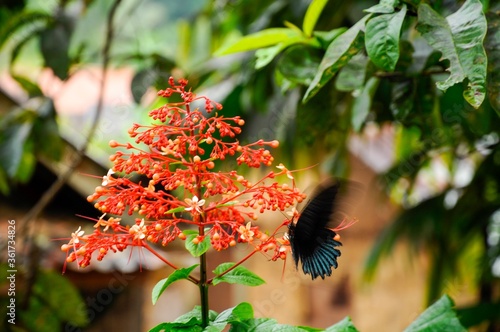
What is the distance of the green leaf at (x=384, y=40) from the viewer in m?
0.87

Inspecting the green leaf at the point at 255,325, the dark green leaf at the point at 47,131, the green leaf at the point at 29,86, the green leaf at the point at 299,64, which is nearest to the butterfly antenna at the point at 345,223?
the green leaf at the point at 255,325

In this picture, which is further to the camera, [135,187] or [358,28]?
[358,28]

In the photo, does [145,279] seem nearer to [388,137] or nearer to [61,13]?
[61,13]

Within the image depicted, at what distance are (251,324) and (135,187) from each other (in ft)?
0.63

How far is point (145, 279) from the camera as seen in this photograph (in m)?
2.45

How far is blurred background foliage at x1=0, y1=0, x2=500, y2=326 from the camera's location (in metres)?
0.90

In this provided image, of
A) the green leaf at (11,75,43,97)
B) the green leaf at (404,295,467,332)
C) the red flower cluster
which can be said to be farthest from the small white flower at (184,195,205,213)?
the green leaf at (11,75,43,97)

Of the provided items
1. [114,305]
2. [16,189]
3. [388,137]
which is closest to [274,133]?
[16,189]

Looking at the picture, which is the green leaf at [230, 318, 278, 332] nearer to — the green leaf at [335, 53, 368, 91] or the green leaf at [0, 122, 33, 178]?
the green leaf at [335, 53, 368, 91]

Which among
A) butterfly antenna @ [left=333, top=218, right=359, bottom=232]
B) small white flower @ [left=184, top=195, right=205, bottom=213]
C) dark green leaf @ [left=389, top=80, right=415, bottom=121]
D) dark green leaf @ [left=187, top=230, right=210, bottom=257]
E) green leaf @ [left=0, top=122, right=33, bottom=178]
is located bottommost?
dark green leaf @ [left=187, top=230, right=210, bottom=257]

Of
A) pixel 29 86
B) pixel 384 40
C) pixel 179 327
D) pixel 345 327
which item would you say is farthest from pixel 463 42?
pixel 29 86

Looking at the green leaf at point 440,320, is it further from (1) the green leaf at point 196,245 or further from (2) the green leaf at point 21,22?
(2) the green leaf at point 21,22

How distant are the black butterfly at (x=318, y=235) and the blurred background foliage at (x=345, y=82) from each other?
19 cm

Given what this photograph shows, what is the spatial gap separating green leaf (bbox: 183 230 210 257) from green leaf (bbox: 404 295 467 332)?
244mm
